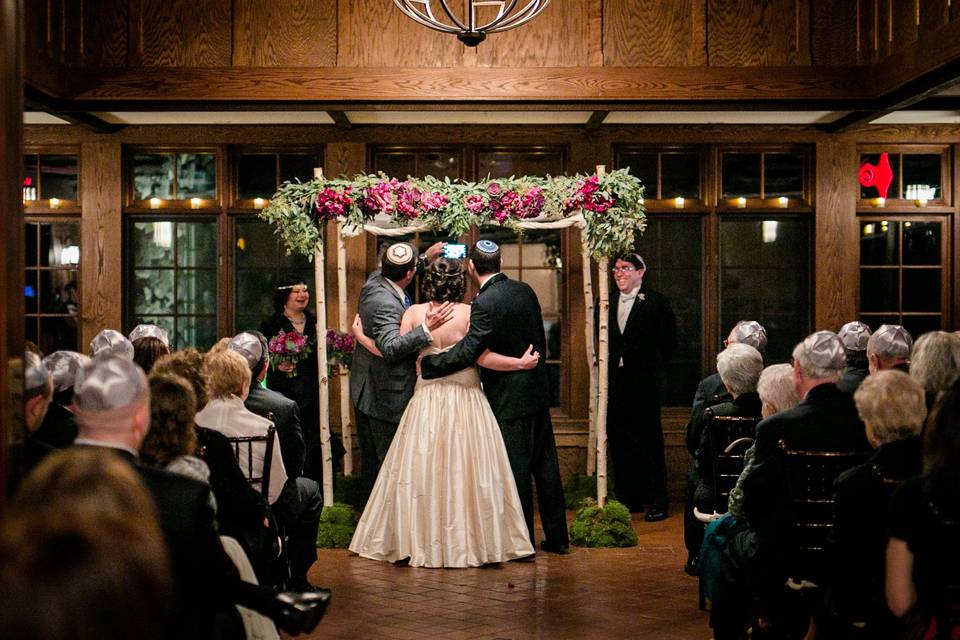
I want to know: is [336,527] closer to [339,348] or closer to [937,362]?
[339,348]

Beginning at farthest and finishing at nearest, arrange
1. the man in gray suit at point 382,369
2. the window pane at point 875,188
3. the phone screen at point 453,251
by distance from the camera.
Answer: the window pane at point 875,188, the man in gray suit at point 382,369, the phone screen at point 453,251

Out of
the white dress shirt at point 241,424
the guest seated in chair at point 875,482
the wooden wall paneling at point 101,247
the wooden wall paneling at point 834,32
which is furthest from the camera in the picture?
the wooden wall paneling at point 101,247

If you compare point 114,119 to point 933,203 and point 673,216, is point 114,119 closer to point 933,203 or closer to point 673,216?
point 673,216

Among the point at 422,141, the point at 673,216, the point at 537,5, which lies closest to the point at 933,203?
the point at 673,216

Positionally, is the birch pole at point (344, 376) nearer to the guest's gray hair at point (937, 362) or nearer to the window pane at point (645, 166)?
the window pane at point (645, 166)

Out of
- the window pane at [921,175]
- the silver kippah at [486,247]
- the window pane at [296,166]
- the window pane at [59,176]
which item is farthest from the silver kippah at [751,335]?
the window pane at [59,176]

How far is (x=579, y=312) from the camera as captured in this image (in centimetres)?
950

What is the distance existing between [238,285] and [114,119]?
64.6 inches

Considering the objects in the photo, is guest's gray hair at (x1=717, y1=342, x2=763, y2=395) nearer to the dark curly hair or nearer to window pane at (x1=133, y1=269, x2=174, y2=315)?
the dark curly hair

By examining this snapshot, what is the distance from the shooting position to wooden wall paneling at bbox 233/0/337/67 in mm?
8461

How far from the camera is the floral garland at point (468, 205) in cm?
787

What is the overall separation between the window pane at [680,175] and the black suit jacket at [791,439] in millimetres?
5174

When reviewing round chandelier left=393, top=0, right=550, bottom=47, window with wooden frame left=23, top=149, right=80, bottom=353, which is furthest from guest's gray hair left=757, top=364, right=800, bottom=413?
window with wooden frame left=23, top=149, right=80, bottom=353

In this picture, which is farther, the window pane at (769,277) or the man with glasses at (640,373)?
the window pane at (769,277)
